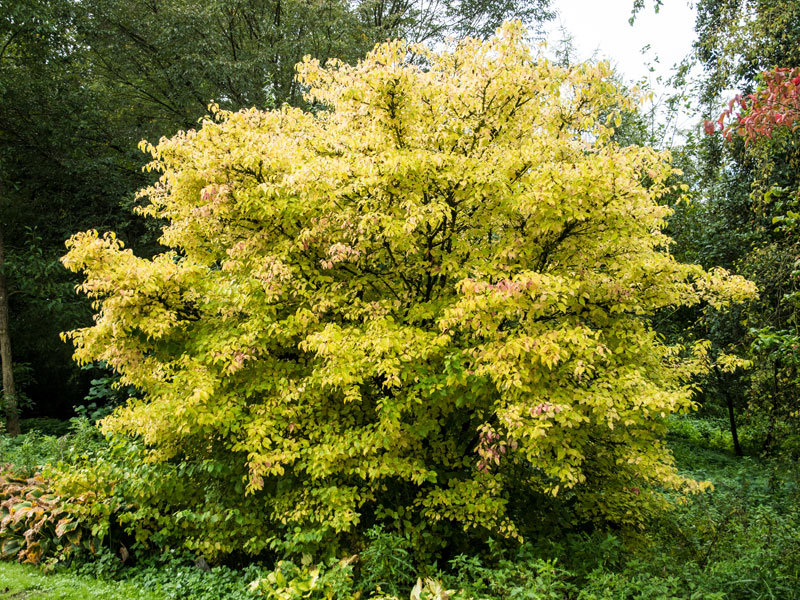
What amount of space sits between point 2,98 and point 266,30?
5.77 m

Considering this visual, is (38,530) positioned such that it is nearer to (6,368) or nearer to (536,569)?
(536,569)

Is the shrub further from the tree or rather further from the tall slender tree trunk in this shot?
the tall slender tree trunk


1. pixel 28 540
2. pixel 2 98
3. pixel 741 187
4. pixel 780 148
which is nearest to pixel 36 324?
pixel 2 98

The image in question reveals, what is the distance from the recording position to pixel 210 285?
17.6 ft

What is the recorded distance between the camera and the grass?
482 cm

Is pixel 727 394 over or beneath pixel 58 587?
over

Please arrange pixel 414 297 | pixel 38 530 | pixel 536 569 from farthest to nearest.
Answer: pixel 38 530
pixel 414 297
pixel 536 569

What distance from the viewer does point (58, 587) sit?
5.01m

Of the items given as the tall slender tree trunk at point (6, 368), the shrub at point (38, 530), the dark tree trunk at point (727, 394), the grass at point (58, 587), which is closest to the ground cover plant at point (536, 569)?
the grass at point (58, 587)

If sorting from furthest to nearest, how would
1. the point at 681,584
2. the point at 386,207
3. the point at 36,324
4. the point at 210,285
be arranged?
the point at 36,324
the point at 210,285
the point at 386,207
the point at 681,584

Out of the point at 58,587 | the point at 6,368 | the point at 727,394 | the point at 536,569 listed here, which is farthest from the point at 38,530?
the point at 727,394

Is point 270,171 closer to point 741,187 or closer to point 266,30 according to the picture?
point 741,187

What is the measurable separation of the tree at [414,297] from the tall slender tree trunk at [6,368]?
21.6 ft

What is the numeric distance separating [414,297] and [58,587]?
13.9ft
